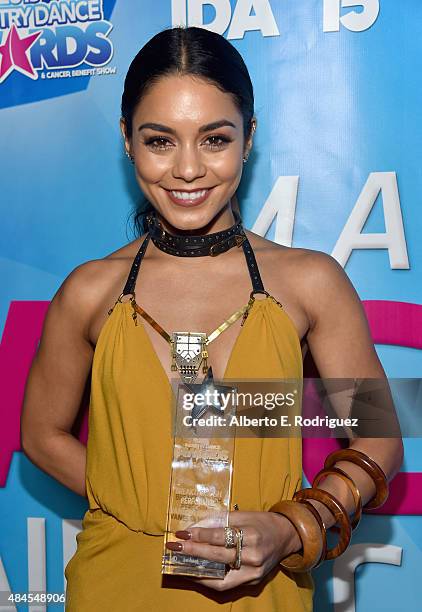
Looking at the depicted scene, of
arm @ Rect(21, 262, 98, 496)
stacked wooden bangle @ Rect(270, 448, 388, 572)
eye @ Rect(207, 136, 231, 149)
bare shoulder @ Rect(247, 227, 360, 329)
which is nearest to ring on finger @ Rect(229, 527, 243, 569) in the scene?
stacked wooden bangle @ Rect(270, 448, 388, 572)

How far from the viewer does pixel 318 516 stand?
1364 millimetres

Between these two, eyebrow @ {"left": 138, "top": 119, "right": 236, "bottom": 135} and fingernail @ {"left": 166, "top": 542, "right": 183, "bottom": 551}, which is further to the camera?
eyebrow @ {"left": 138, "top": 119, "right": 236, "bottom": 135}

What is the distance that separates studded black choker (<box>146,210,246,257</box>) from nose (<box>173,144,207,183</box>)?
0.16m

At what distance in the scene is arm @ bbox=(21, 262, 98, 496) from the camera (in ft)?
5.51

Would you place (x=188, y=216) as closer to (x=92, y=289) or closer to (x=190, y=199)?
(x=190, y=199)

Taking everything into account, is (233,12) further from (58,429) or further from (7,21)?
(58,429)

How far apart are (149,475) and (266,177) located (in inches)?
32.3

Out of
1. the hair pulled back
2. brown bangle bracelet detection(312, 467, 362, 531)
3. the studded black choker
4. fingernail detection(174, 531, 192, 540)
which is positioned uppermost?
the hair pulled back

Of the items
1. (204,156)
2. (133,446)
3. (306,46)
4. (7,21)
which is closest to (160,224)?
(204,156)

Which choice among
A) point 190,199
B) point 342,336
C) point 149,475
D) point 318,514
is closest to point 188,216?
point 190,199

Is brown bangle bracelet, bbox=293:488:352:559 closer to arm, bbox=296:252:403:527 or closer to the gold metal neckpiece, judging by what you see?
arm, bbox=296:252:403:527

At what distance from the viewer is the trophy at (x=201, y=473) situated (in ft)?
4.21

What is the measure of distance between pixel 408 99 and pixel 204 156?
620 mm

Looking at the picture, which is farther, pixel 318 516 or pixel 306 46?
pixel 306 46
